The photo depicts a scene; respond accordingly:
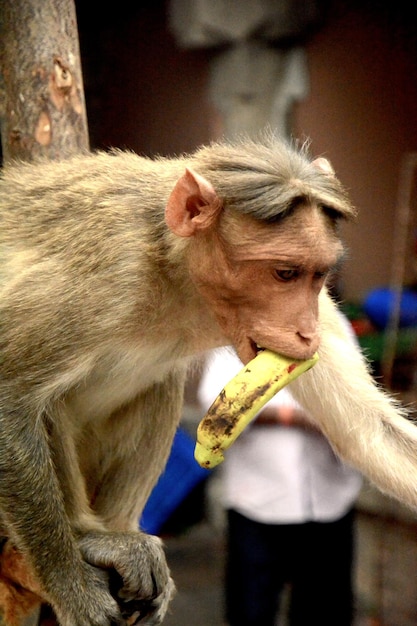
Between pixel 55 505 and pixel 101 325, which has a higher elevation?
pixel 101 325

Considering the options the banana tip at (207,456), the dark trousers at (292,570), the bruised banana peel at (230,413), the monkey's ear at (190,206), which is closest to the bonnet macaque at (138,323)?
the monkey's ear at (190,206)

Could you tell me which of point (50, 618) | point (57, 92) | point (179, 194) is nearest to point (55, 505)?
point (179, 194)

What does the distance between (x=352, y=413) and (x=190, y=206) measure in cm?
109

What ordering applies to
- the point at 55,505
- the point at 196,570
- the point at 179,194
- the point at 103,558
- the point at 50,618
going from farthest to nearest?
→ the point at 196,570 < the point at 50,618 < the point at 103,558 < the point at 55,505 < the point at 179,194

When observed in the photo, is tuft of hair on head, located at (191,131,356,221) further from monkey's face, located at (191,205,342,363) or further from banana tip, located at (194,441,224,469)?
banana tip, located at (194,441,224,469)

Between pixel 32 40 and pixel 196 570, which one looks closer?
pixel 32 40

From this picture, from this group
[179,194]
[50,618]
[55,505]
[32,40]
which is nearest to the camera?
[179,194]

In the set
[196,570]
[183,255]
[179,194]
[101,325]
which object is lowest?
[196,570]

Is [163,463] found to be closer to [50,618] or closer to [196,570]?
[50,618]

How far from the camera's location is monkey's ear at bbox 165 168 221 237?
244 centimetres

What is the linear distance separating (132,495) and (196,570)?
395 centimetres

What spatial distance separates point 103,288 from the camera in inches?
103

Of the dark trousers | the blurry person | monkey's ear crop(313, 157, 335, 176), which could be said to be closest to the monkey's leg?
monkey's ear crop(313, 157, 335, 176)

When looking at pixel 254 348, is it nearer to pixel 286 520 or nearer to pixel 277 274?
pixel 277 274
